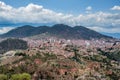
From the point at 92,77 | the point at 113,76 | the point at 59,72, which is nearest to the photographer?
the point at 92,77

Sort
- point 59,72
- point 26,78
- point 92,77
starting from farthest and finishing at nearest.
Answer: point 59,72
point 92,77
point 26,78

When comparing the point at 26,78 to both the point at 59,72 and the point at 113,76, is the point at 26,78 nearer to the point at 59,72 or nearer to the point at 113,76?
the point at 59,72

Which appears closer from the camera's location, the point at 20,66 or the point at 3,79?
the point at 3,79

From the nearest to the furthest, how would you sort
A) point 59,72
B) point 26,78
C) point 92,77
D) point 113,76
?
point 26,78 → point 92,77 → point 59,72 → point 113,76

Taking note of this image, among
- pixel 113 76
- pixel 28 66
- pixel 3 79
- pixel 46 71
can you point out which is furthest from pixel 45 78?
pixel 113 76

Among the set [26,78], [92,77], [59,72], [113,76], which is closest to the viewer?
[26,78]

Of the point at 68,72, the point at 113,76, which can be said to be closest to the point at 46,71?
the point at 68,72

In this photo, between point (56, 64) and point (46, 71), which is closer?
point (46, 71)

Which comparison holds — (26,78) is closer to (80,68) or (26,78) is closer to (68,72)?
(68,72)
